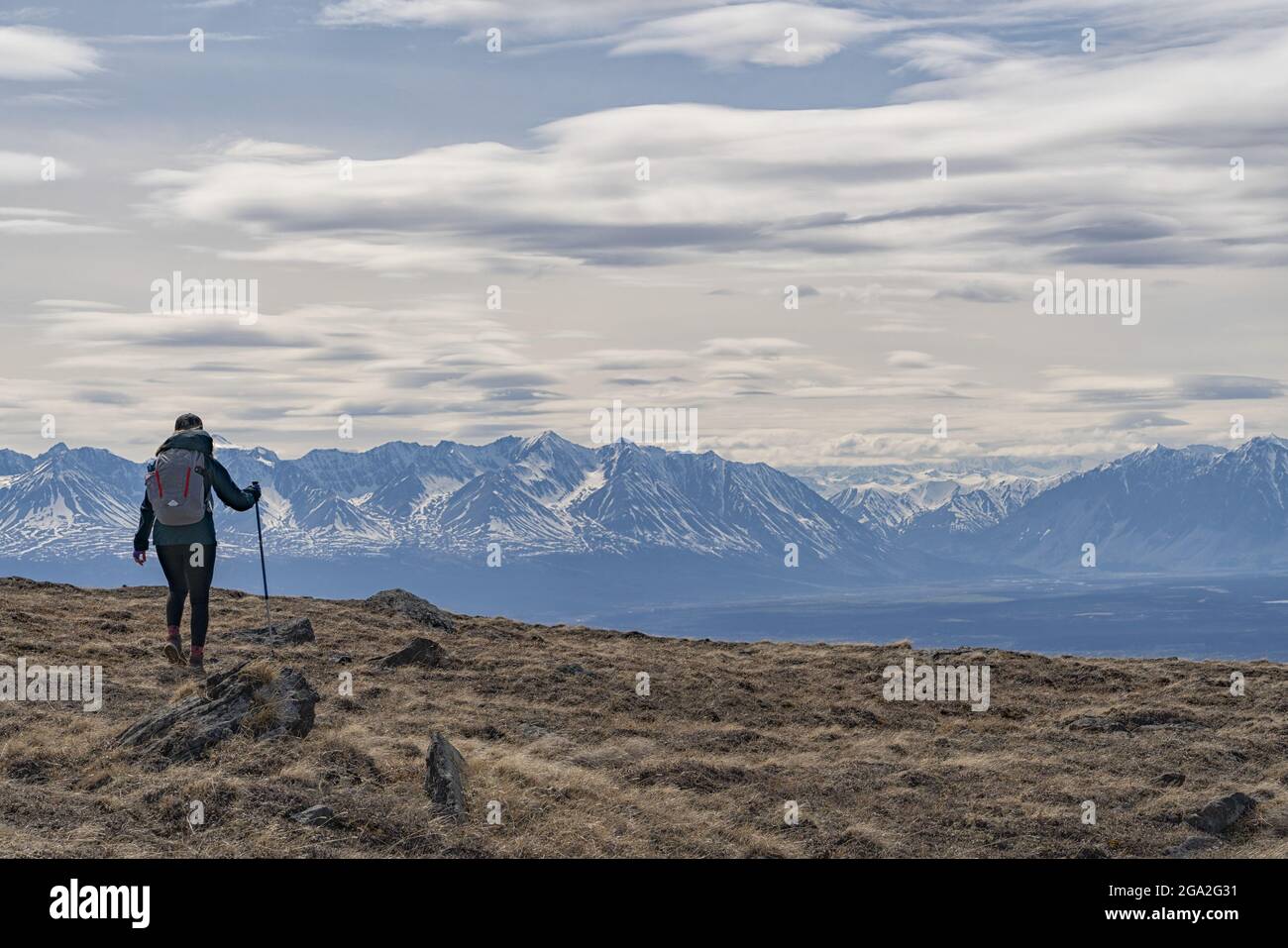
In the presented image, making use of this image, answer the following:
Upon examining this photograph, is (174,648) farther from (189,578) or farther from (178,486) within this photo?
(178,486)

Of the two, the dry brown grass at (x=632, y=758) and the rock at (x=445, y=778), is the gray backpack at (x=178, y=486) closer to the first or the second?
the dry brown grass at (x=632, y=758)

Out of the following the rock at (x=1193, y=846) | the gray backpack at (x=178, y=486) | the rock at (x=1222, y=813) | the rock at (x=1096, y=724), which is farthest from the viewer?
the rock at (x=1096, y=724)

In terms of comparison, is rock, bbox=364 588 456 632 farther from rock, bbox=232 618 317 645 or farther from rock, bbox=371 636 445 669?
rock, bbox=371 636 445 669

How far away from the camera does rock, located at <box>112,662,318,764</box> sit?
1658cm

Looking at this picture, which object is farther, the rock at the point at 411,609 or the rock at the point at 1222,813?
the rock at the point at 411,609

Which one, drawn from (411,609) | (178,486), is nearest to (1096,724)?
(178,486)

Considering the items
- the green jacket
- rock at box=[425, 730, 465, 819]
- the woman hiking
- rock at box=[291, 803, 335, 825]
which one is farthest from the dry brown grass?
the green jacket

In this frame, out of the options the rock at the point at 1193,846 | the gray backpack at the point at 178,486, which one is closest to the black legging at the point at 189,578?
the gray backpack at the point at 178,486

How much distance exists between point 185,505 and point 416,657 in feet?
20.6

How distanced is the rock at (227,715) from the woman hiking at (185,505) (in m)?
3.66

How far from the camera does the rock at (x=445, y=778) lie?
15.1 meters
